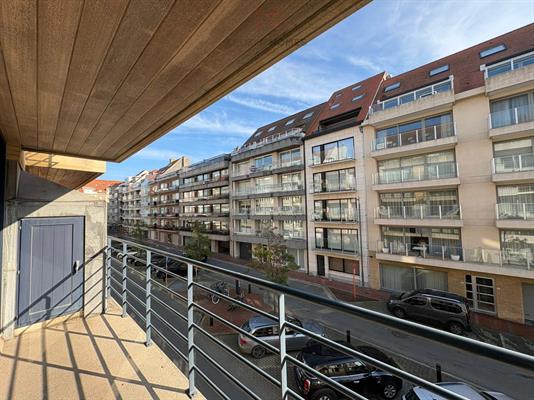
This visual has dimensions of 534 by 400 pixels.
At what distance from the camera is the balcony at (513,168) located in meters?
10.1

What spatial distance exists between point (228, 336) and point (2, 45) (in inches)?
402

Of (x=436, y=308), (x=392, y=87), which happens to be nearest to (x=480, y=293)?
(x=436, y=308)

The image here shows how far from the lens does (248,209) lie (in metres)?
22.8

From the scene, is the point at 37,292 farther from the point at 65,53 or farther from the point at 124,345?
the point at 65,53

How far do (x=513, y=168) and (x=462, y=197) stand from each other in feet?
6.63

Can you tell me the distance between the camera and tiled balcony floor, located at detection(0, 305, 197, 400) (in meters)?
2.16

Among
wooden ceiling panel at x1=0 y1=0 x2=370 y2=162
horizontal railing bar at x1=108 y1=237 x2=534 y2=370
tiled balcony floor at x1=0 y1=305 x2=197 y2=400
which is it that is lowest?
tiled balcony floor at x1=0 y1=305 x2=197 y2=400

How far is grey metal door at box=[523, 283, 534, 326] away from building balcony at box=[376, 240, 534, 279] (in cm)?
98

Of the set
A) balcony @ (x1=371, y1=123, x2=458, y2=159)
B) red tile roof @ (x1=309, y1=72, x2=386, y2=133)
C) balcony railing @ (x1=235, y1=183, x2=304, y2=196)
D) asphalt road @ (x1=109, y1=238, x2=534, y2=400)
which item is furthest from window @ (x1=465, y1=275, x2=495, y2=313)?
balcony railing @ (x1=235, y1=183, x2=304, y2=196)

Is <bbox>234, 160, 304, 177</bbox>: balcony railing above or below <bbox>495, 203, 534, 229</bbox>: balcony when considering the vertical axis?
above

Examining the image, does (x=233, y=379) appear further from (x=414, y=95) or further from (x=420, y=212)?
(x=414, y=95)

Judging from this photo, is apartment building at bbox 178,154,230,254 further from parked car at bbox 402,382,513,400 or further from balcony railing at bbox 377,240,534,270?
parked car at bbox 402,382,513,400

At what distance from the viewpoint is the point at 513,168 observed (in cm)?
1048

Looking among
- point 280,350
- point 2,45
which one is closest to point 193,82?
point 2,45
